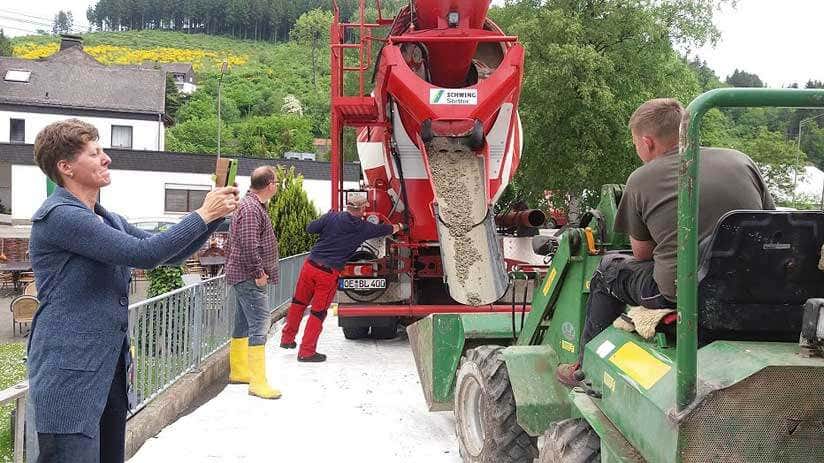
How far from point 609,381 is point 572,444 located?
0.30m

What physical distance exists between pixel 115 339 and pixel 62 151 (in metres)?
0.71

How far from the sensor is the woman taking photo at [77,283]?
2484 millimetres

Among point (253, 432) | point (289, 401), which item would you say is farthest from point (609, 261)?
point (289, 401)

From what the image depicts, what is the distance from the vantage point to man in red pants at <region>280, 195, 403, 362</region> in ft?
24.0

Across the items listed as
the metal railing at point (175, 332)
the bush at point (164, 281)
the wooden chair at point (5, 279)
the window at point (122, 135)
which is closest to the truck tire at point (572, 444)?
the metal railing at point (175, 332)

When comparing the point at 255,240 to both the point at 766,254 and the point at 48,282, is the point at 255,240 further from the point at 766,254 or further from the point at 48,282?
the point at 766,254

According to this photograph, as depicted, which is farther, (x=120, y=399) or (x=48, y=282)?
(x=120, y=399)

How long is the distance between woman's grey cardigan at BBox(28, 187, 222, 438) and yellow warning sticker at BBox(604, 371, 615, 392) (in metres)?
1.61

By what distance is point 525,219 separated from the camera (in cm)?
847

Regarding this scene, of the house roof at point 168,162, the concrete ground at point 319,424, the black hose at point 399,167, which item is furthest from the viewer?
the house roof at point 168,162

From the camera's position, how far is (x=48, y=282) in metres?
2.55

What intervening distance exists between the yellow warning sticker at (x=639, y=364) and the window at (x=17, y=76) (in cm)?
4993

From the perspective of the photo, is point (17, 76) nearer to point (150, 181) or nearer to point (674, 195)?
point (150, 181)

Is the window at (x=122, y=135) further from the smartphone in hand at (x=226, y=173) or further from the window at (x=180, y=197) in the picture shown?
the smartphone in hand at (x=226, y=173)
